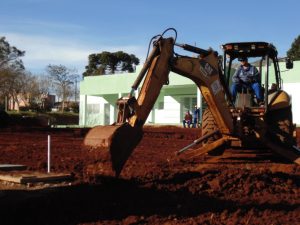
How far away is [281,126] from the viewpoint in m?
11.9

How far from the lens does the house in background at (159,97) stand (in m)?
40.6

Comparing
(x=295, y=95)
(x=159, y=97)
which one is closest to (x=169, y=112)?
(x=159, y=97)

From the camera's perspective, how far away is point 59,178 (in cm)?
916

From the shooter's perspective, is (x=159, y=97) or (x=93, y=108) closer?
(x=159, y=97)

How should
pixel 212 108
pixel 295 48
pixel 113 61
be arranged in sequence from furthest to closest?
1. pixel 113 61
2. pixel 295 48
3. pixel 212 108

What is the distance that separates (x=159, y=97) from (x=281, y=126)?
3740cm

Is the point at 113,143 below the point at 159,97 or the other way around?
below

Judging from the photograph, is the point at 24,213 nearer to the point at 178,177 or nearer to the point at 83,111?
the point at 178,177

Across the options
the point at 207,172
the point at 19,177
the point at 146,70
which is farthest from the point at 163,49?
the point at 19,177

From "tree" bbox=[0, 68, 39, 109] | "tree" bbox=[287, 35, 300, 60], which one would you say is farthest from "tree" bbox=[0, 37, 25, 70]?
"tree" bbox=[287, 35, 300, 60]

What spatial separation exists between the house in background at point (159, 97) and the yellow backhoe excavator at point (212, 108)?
2895 cm

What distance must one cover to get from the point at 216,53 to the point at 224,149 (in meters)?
2.61

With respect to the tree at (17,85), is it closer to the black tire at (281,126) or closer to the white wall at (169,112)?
the white wall at (169,112)

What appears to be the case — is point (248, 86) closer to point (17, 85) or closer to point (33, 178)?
point (33, 178)
